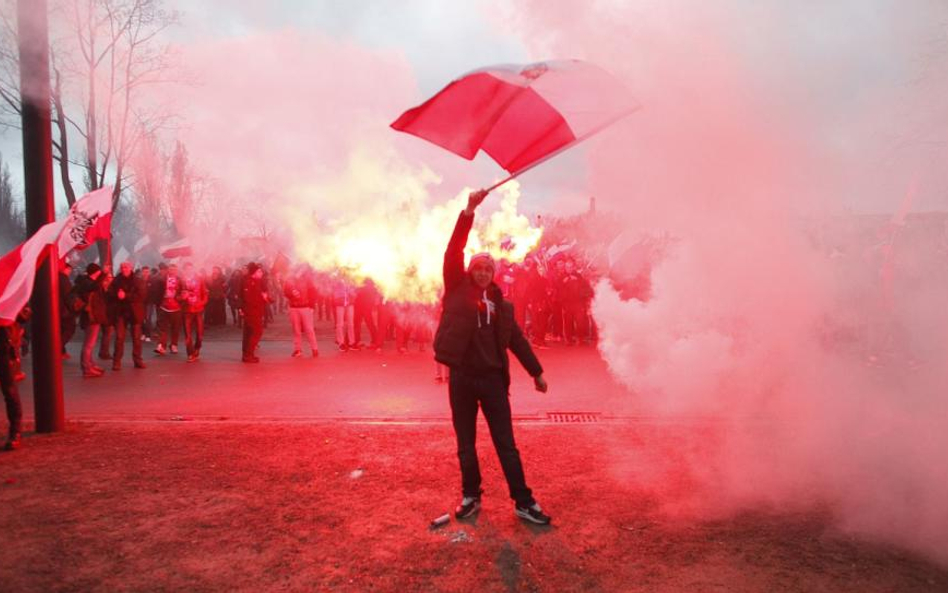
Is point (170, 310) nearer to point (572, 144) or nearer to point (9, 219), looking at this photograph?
point (572, 144)

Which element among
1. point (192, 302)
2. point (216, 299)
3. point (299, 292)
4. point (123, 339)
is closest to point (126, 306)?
point (123, 339)

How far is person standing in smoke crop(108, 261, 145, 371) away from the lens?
1197 cm

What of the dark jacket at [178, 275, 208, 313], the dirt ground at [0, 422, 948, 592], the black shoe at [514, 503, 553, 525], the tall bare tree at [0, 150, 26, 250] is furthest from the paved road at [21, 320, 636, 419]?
the tall bare tree at [0, 150, 26, 250]

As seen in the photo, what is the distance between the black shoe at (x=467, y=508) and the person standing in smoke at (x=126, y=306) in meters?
9.72

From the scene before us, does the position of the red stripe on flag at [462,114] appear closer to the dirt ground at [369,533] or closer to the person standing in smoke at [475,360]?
the person standing in smoke at [475,360]

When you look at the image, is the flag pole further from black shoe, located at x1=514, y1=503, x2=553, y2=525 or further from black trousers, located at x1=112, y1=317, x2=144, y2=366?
black trousers, located at x1=112, y1=317, x2=144, y2=366

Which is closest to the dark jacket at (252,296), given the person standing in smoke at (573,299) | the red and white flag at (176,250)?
the person standing in smoke at (573,299)

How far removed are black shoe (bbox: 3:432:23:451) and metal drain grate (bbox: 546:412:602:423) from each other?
18.4 feet

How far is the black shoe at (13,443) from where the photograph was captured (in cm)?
628

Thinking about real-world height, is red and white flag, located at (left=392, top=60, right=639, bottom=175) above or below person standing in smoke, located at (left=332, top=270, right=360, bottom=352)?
above

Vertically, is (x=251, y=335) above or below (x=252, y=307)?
below

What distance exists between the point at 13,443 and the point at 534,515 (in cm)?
540

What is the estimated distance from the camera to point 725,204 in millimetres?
6223

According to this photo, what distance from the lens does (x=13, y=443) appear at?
6301 mm
